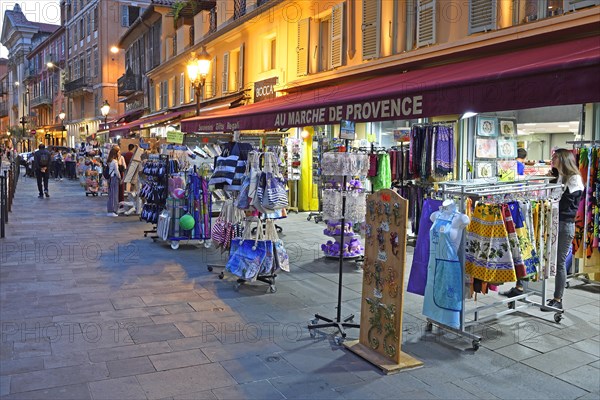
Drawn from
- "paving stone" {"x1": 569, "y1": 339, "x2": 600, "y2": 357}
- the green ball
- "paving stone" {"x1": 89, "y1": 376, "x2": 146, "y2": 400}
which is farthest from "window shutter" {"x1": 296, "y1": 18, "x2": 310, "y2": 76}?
"paving stone" {"x1": 89, "y1": 376, "x2": 146, "y2": 400}

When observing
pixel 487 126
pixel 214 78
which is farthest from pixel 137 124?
pixel 487 126

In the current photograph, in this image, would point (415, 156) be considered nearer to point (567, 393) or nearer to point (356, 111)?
point (356, 111)

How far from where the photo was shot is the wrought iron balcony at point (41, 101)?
55.7 metres

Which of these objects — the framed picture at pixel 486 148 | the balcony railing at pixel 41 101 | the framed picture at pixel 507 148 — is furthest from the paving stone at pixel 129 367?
the balcony railing at pixel 41 101

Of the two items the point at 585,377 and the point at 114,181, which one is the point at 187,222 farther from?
the point at 585,377

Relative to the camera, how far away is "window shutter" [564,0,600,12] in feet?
23.2

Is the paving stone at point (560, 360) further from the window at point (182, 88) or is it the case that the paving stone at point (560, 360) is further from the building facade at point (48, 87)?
the building facade at point (48, 87)

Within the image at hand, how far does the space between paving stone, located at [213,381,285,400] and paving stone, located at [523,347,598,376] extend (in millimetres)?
2208

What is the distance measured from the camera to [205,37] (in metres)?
19.8

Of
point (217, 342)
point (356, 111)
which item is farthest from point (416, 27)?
point (217, 342)

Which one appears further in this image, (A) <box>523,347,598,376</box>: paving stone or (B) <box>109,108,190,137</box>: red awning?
(B) <box>109,108,190,137</box>: red awning

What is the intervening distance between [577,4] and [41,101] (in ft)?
192

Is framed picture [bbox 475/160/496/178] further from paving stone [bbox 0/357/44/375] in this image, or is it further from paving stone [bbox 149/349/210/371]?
paving stone [bbox 0/357/44/375]

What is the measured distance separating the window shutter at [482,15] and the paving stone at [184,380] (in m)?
6.76
